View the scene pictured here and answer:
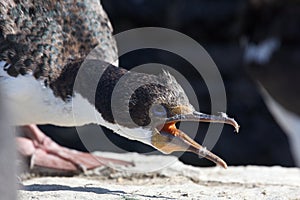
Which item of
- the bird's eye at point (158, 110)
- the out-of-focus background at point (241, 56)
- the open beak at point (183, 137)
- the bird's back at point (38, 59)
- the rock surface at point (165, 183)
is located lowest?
the rock surface at point (165, 183)

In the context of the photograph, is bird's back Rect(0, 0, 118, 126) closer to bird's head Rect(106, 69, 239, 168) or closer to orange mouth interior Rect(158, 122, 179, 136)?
bird's head Rect(106, 69, 239, 168)

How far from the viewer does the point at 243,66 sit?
10359mm

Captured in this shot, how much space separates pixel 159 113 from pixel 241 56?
6.16 m

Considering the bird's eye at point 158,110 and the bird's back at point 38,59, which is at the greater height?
the bird's back at point 38,59

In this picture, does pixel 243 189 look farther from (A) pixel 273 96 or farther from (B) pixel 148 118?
(A) pixel 273 96

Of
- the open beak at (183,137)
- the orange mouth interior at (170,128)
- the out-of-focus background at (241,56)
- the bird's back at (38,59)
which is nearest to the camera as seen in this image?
the open beak at (183,137)

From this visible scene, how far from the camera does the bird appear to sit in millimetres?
4398

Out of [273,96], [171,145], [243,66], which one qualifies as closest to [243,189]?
[171,145]

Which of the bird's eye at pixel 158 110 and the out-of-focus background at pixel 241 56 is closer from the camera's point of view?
the bird's eye at pixel 158 110

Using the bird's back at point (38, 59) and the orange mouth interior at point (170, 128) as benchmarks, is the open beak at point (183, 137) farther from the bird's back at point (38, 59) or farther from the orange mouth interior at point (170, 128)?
the bird's back at point (38, 59)

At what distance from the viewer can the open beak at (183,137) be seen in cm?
431

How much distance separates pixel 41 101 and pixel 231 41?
5901 millimetres

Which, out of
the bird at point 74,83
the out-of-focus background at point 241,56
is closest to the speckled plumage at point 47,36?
the bird at point 74,83

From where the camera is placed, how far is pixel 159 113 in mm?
4379
